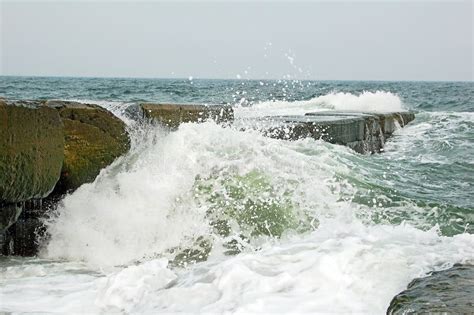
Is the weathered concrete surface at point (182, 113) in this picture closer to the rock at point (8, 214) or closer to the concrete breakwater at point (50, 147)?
the concrete breakwater at point (50, 147)

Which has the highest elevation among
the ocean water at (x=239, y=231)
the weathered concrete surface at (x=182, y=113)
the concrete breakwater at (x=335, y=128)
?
the weathered concrete surface at (x=182, y=113)

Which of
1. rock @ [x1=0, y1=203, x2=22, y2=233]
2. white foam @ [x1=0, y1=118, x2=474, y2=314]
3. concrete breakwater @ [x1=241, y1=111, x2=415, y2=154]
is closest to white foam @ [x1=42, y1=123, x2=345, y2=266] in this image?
white foam @ [x1=0, y1=118, x2=474, y2=314]

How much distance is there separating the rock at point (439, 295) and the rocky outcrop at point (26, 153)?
8.13 feet

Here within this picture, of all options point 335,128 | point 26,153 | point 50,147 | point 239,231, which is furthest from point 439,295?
point 335,128

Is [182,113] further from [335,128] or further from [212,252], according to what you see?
[335,128]

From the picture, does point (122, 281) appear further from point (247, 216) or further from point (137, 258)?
point (247, 216)

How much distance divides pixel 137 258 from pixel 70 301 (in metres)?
1.19

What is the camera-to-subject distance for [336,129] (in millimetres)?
7855

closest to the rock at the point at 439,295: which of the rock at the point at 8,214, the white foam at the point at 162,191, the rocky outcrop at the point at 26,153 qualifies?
the white foam at the point at 162,191

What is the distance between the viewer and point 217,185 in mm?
5379

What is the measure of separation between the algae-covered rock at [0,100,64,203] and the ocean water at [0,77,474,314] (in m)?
0.54

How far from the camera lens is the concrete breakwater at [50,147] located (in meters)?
3.75

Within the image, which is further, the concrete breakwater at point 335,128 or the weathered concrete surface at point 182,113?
the concrete breakwater at point 335,128

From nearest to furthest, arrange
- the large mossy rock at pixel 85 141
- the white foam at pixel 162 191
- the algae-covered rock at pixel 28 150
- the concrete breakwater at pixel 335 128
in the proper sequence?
1. the algae-covered rock at pixel 28 150
2. the white foam at pixel 162 191
3. the large mossy rock at pixel 85 141
4. the concrete breakwater at pixel 335 128
